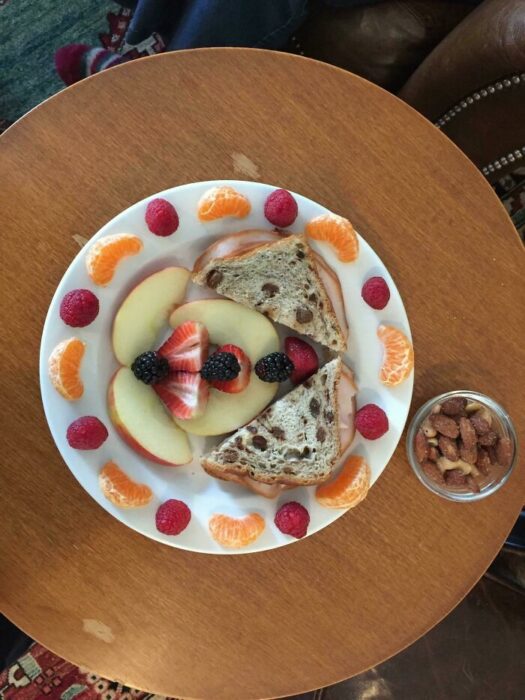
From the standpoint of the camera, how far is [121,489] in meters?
1.22

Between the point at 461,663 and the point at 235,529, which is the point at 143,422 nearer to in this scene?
the point at 235,529

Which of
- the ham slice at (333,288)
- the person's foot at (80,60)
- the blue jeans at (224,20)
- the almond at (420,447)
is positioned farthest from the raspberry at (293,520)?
the person's foot at (80,60)

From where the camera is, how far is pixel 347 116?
1.28 metres

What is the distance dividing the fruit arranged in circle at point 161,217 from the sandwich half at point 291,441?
1.32 feet

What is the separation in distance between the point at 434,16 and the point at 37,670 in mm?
2000

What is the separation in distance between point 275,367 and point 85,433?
372 millimetres

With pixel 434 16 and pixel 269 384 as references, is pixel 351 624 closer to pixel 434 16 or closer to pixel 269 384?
pixel 269 384

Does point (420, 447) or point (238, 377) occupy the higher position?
point (238, 377)

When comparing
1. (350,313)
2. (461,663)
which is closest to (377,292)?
(350,313)

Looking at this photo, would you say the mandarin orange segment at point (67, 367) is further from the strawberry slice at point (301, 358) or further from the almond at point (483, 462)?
the almond at point (483, 462)

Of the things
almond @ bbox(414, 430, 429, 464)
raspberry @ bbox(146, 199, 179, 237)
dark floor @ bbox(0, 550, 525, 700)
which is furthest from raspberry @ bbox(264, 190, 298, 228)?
dark floor @ bbox(0, 550, 525, 700)

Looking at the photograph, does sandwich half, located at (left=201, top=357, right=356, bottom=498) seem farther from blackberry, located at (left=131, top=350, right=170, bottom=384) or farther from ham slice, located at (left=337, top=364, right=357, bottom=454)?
blackberry, located at (left=131, top=350, right=170, bottom=384)

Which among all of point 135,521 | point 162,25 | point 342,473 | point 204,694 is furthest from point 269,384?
point 162,25

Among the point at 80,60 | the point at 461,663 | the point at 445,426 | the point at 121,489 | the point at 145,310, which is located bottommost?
the point at 461,663
